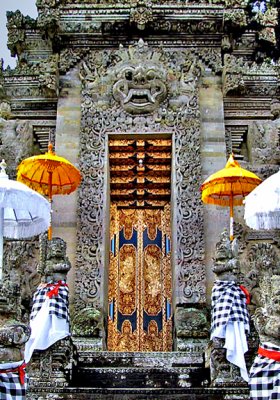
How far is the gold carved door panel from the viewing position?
14.9 meters

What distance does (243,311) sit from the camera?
10.6 m

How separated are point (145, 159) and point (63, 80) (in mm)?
2367

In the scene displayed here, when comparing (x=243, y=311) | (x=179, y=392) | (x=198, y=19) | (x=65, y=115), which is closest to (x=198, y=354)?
(x=243, y=311)

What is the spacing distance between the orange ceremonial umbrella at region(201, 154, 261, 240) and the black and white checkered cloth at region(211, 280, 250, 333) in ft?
7.66

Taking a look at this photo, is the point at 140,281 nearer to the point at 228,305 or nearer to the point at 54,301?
the point at 54,301

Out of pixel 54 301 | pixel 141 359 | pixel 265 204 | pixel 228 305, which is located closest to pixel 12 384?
pixel 54 301

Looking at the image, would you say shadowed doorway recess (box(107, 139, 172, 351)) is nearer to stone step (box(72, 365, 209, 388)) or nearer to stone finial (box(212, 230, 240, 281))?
stone step (box(72, 365, 209, 388))

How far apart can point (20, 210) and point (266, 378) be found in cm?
516

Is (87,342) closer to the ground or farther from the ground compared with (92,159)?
closer to the ground

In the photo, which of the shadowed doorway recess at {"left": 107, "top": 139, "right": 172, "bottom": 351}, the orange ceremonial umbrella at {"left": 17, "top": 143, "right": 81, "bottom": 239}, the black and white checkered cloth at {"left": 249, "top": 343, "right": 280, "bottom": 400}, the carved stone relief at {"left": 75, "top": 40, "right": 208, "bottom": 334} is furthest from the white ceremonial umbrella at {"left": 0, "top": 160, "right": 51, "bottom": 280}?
the black and white checkered cloth at {"left": 249, "top": 343, "right": 280, "bottom": 400}

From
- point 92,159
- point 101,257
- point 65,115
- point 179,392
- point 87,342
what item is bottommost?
point 179,392

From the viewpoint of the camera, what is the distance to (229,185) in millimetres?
13312

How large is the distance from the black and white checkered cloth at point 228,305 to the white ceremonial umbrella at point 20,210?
2903mm

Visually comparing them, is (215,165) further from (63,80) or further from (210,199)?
(63,80)
